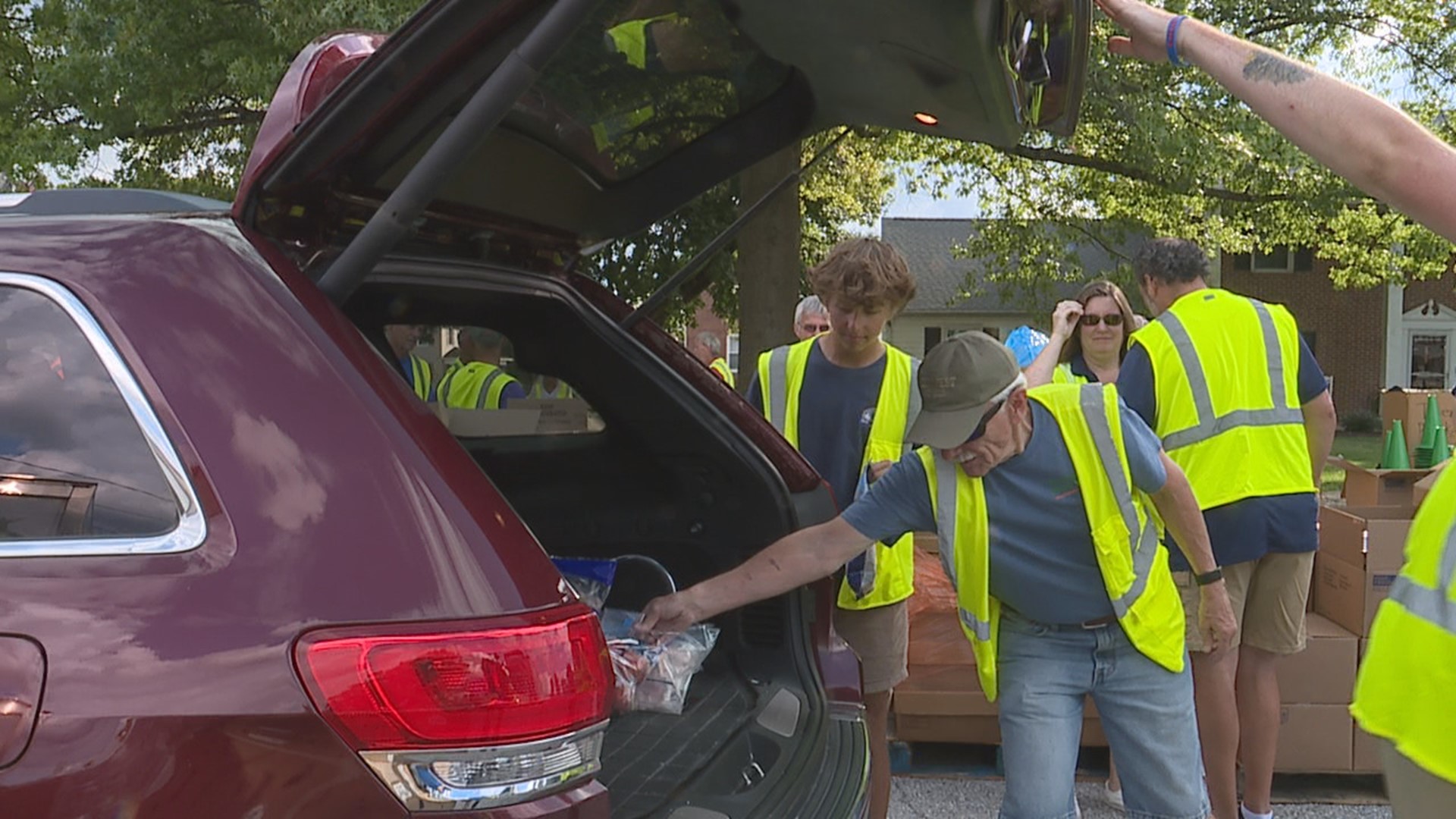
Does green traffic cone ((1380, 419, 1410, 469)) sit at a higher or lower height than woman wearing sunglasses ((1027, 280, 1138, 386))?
lower

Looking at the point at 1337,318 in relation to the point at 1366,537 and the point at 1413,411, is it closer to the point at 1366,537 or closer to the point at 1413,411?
the point at 1413,411

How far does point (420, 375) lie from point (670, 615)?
110cm

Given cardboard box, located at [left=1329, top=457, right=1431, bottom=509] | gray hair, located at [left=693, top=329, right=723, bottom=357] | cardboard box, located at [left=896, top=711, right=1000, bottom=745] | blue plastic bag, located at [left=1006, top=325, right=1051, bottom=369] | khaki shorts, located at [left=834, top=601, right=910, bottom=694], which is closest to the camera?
khaki shorts, located at [left=834, top=601, right=910, bottom=694]

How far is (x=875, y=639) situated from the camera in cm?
351

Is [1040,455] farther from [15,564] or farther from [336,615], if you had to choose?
[15,564]

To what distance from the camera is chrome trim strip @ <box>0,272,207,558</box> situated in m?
1.50

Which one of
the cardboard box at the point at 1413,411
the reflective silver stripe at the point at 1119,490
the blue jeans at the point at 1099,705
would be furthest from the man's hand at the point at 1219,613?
the cardboard box at the point at 1413,411

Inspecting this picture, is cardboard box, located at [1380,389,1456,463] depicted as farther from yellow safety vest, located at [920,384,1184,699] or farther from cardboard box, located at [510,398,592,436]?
cardboard box, located at [510,398,592,436]

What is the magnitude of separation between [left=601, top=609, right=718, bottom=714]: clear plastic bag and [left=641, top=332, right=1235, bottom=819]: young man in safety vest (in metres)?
0.06

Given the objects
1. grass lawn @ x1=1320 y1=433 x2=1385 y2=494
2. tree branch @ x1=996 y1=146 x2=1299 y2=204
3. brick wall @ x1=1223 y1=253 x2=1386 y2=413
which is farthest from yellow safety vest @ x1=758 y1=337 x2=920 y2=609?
brick wall @ x1=1223 y1=253 x2=1386 y2=413

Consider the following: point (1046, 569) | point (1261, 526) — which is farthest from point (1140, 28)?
point (1261, 526)

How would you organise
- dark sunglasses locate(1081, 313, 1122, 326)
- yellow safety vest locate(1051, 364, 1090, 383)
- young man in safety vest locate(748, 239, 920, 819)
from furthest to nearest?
1. dark sunglasses locate(1081, 313, 1122, 326)
2. yellow safety vest locate(1051, 364, 1090, 383)
3. young man in safety vest locate(748, 239, 920, 819)

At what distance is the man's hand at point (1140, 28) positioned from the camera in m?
1.89

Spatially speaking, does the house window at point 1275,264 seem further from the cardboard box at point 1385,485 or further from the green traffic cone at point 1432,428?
the cardboard box at point 1385,485
